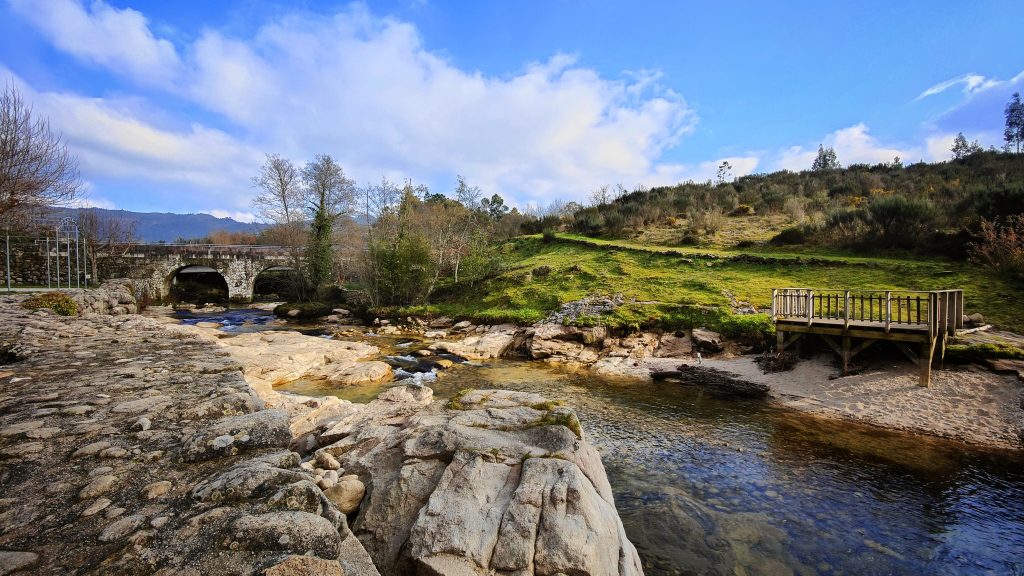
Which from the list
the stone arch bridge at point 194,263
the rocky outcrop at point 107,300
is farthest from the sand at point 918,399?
the stone arch bridge at point 194,263

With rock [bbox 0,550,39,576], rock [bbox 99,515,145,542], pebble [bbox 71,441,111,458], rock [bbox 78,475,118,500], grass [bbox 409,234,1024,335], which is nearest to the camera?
rock [bbox 0,550,39,576]

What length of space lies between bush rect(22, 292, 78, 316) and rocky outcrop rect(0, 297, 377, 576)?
8629mm

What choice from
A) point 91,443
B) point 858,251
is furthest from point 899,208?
point 91,443

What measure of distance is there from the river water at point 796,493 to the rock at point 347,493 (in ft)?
11.9

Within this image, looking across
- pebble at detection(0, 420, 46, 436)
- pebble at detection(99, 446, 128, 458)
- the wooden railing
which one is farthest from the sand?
pebble at detection(0, 420, 46, 436)

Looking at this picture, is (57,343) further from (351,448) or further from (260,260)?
(260,260)

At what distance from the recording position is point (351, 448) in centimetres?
530

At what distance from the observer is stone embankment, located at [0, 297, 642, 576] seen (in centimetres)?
256

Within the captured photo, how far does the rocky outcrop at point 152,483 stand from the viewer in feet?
8.00

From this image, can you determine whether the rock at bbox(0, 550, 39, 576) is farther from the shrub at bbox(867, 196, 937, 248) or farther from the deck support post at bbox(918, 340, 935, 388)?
the shrub at bbox(867, 196, 937, 248)

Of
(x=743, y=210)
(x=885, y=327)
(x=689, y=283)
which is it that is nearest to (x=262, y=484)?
(x=885, y=327)

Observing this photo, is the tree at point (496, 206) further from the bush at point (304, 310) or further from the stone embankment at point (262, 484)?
the stone embankment at point (262, 484)

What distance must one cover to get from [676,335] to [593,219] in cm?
2475

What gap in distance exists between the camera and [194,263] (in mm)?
31859
